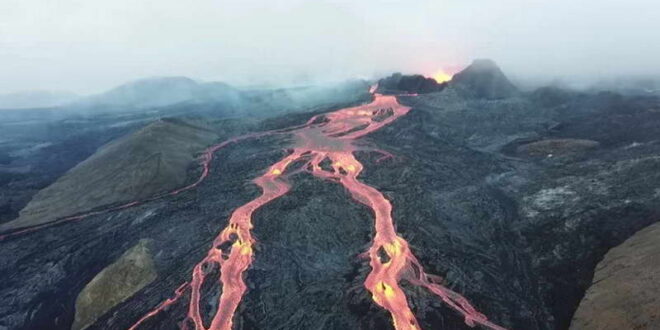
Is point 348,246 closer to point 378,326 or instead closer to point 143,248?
point 378,326

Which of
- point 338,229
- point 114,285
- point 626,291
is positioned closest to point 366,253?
point 338,229

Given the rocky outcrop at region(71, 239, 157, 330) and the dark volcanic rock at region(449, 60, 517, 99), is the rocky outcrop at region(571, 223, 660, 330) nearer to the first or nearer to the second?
the rocky outcrop at region(71, 239, 157, 330)

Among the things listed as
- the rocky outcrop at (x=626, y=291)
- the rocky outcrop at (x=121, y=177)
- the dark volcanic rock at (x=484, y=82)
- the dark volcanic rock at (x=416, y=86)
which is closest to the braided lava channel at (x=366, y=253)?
the rocky outcrop at (x=626, y=291)

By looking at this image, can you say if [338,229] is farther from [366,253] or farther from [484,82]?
[484,82]

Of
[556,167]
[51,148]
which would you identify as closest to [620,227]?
[556,167]

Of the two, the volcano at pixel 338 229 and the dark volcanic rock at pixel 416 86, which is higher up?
the dark volcanic rock at pixel 416 86

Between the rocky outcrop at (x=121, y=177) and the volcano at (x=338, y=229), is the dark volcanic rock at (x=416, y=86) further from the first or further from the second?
the rocky outcrop at (x=121, y=177)

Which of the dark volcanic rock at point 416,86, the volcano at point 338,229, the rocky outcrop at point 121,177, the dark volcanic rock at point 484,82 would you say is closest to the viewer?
the volcano at point 338,229
